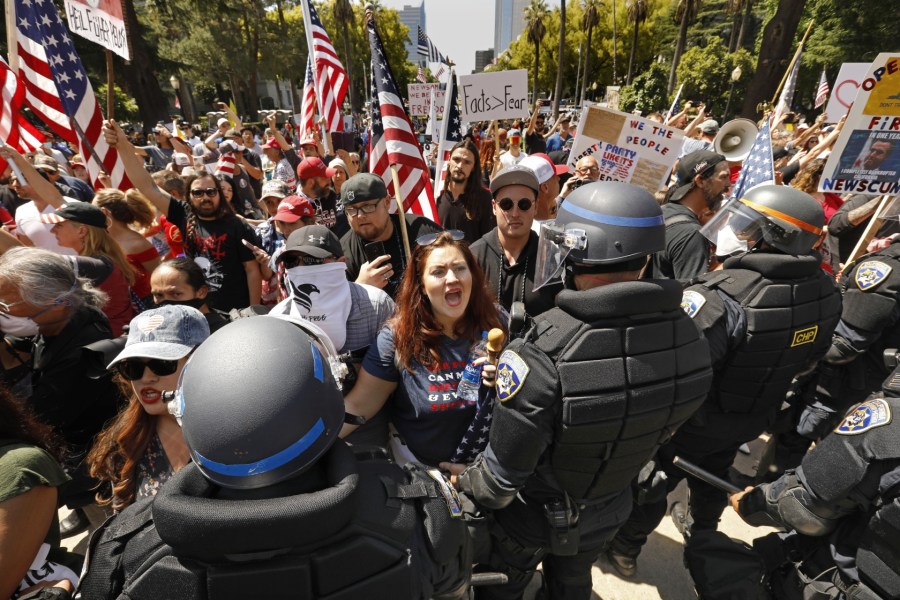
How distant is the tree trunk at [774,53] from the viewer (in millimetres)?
12234

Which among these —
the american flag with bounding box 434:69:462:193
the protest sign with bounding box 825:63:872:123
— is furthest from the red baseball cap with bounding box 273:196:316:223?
the protest sign with bounding box 825:63:872:123

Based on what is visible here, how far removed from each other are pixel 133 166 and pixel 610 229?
486 centimetres

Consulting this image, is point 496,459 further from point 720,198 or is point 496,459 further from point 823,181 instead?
point 823,181

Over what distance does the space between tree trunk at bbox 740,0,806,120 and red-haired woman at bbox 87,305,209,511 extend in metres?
15.4

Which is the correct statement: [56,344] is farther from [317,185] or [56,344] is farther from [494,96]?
[494,96]

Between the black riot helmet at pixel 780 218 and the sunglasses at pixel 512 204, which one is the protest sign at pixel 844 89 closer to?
the black riot helmet at pixel 780 218

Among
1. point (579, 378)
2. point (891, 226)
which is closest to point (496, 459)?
point (579, 378)

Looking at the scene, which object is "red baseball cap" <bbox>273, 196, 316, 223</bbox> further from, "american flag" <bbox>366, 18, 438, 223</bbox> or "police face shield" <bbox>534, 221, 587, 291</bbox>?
"police face shield" <bbox>534, 221, 587, 291</bbox>

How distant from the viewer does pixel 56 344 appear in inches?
95.2

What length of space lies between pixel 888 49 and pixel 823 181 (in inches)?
1150

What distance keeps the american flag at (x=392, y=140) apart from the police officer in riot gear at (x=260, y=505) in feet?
10.6

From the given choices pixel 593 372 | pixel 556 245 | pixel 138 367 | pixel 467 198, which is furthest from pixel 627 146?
pixel 138 367

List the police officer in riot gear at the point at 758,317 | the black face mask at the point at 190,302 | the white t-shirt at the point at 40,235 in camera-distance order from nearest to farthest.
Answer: the police officer in riot gear at the point at 758,317, the black face mask at the point at 190,302, the white t-shirt at the point at 40,235

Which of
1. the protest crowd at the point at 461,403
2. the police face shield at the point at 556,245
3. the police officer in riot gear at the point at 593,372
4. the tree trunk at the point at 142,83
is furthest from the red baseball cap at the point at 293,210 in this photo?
the tree trunk at the point at 142,83
